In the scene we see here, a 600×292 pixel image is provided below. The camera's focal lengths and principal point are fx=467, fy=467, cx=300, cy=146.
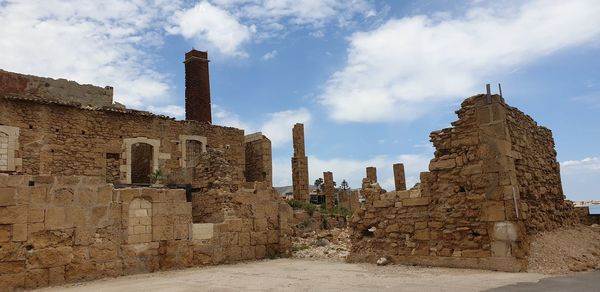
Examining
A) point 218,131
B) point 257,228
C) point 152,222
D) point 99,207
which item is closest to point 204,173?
point 257,228

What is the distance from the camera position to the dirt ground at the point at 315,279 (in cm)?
720

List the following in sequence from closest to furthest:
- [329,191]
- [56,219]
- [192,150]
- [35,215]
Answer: [35,215], [56,219], [192,150], [329,191]

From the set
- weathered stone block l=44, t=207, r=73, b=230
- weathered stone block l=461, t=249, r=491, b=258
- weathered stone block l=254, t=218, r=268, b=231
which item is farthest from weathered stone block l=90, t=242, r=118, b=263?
weathered stone block l=461, t=249, r=491, b=258

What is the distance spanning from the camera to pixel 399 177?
2866 centimetres

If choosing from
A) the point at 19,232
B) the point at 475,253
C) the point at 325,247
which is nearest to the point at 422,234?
the point at 475,253

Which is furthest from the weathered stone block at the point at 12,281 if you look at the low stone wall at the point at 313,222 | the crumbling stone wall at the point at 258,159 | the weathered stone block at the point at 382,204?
the crumbling stone wall at the point at 258,159

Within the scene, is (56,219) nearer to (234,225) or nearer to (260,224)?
(234,225)

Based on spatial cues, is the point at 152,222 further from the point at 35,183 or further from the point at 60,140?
the point at 60,140

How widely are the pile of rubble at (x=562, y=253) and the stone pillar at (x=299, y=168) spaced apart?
18.7 metres

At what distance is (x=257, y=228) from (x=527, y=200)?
6.61m

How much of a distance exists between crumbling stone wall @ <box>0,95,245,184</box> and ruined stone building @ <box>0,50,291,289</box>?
0.13 feet

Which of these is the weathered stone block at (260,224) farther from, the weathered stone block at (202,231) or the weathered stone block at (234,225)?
the weathered stone block at (202,231)

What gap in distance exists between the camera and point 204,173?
1326 centimetres

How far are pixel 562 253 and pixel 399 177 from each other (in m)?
19.7
